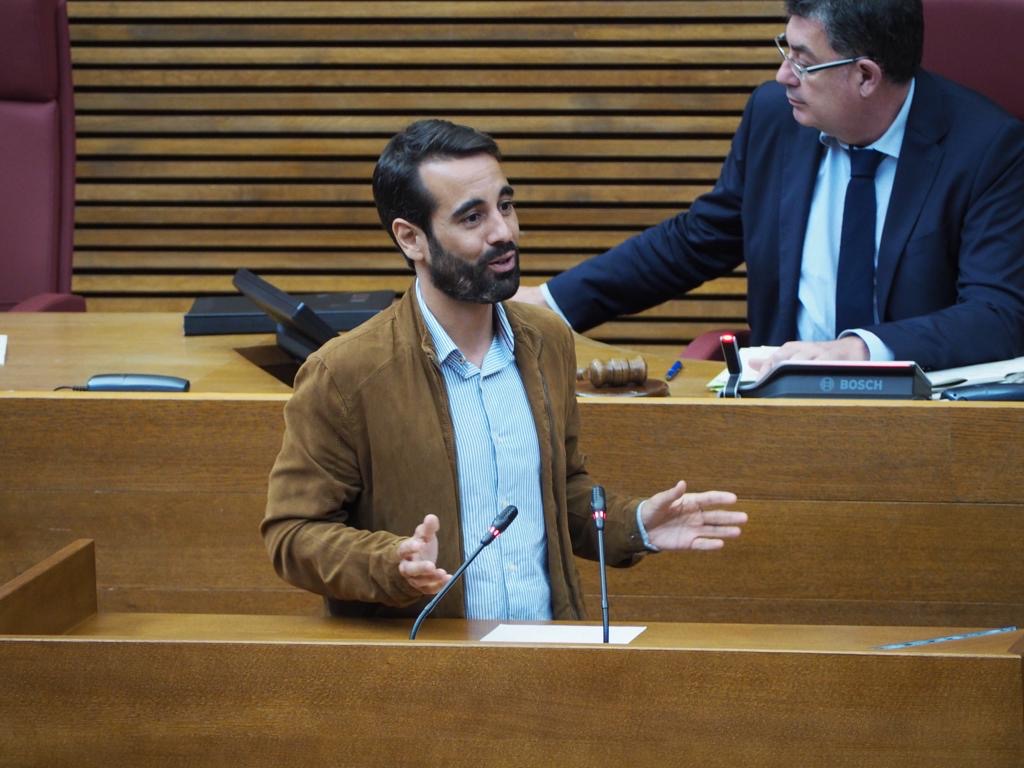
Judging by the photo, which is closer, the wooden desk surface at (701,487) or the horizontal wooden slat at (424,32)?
the wooden desk surface at (701,487)

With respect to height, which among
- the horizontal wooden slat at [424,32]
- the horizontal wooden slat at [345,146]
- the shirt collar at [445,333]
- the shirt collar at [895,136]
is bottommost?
the shirt collar at [445,333]

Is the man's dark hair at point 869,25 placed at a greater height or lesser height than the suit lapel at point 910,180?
greater

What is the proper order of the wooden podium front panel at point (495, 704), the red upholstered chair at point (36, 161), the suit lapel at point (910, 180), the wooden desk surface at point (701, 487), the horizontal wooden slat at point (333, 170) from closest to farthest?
the wooden podium front panel at point (495, 704) < the wooden desk surface at point (701, 487) < the suit lapel at point (910, 180) < the red upholstered chair at point (36, 161) < the horizontal wooden slat at point (333, 170)

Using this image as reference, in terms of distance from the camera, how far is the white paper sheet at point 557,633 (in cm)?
178

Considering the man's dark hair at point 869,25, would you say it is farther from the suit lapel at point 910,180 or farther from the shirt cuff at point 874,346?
the shirt cuff at point 874,346

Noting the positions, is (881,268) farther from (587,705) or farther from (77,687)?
(77,687)

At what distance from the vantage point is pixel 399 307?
79.0 inches

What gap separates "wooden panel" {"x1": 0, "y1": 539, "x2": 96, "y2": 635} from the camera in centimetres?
175

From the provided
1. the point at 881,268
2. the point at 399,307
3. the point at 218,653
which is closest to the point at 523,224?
the point at 881,268

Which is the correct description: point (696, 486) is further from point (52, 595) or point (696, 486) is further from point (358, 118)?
point (358, 118)

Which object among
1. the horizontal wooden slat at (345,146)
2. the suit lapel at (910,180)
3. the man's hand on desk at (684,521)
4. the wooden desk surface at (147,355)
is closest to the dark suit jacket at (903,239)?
the suit lapel at (910,180)

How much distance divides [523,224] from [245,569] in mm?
2746

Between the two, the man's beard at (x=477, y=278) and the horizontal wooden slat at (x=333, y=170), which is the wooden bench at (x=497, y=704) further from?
the horizontal wooden slat at (x=333, y=170)

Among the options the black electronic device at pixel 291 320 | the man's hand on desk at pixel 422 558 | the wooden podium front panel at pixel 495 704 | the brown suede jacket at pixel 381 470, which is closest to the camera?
the wooden podium front panel at pixel 495 704
